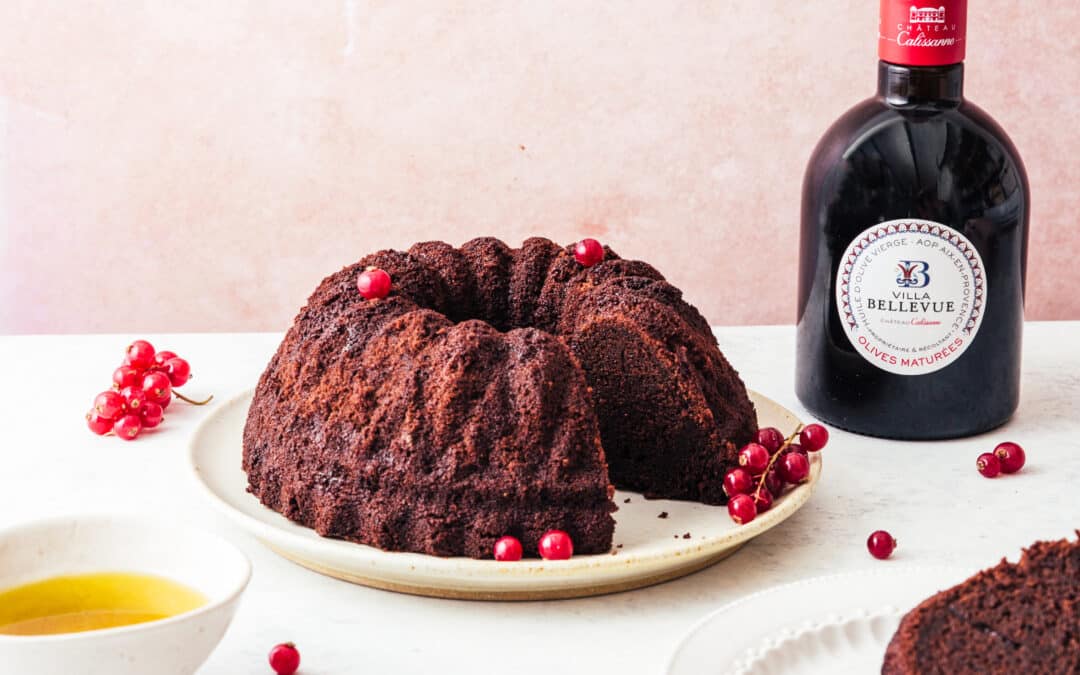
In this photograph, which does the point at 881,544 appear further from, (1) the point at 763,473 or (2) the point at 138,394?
(2) the point at 138,394

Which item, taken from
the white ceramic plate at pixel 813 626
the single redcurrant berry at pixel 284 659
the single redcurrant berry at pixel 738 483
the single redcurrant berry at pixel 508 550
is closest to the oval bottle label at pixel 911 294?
the single redcurrant berry at pixel 738 483

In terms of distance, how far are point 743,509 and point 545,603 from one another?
23 centimetres

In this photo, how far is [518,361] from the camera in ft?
4.85

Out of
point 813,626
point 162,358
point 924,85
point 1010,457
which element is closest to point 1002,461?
point 1010,457

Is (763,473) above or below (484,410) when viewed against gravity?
below

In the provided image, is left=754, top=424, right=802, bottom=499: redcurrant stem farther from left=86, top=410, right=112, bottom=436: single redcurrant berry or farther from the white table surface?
left=86, top=410, right=112, bottom=436: single redcurrant berry

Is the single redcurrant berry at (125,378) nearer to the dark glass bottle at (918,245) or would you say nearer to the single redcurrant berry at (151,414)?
the single redcurrant berry at (151,414)

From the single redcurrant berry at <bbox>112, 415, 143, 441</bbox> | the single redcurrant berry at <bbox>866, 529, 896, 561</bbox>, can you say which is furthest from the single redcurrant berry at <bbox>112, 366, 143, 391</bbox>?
the single redcurrant berry at <bbox>866, 529, 896, 561</bbox>

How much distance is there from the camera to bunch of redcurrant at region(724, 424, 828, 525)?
1502 mm

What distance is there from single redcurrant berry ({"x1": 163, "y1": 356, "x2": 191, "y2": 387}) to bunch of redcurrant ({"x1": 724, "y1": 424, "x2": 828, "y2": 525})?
0.87 m

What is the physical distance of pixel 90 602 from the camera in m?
1.19

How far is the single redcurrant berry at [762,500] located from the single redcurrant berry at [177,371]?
929 millimetres

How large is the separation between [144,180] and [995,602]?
6.88 ft

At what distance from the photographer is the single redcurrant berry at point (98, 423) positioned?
6.31 ft
